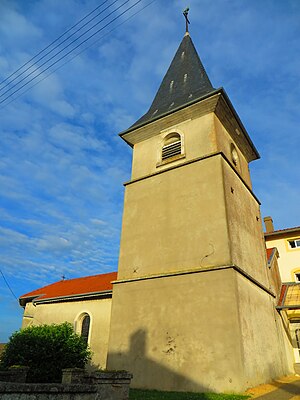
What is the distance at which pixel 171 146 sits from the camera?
15.2 metres

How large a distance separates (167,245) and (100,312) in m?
5.00

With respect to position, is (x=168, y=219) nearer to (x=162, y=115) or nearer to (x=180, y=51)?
(x=162, y=115)

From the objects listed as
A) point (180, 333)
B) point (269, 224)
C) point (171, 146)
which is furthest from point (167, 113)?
point (269, 224)

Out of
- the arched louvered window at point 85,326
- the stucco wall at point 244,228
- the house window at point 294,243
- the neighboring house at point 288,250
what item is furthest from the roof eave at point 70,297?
the house window at point 294,243

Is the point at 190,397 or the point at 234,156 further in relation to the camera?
the point at 234,156

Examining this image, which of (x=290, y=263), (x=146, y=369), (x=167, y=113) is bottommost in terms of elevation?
(x=146, y=369)

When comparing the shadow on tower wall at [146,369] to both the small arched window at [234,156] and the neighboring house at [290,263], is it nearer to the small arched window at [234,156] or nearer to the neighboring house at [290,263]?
the neighboring house at [290,263]

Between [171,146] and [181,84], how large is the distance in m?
5.24

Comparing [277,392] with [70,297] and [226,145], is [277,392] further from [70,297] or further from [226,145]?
[70,297]

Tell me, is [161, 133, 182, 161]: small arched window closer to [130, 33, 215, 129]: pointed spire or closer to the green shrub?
[130, 33, 215, 129]: pointed spire

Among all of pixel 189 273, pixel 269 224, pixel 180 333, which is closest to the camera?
pixel 180 333

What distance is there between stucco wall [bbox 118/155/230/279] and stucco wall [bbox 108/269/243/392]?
75 centimetres

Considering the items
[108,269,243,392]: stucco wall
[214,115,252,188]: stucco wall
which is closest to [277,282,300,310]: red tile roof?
[108,269,243,392]: stucco wall

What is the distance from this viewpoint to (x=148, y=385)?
1043 centimetres
